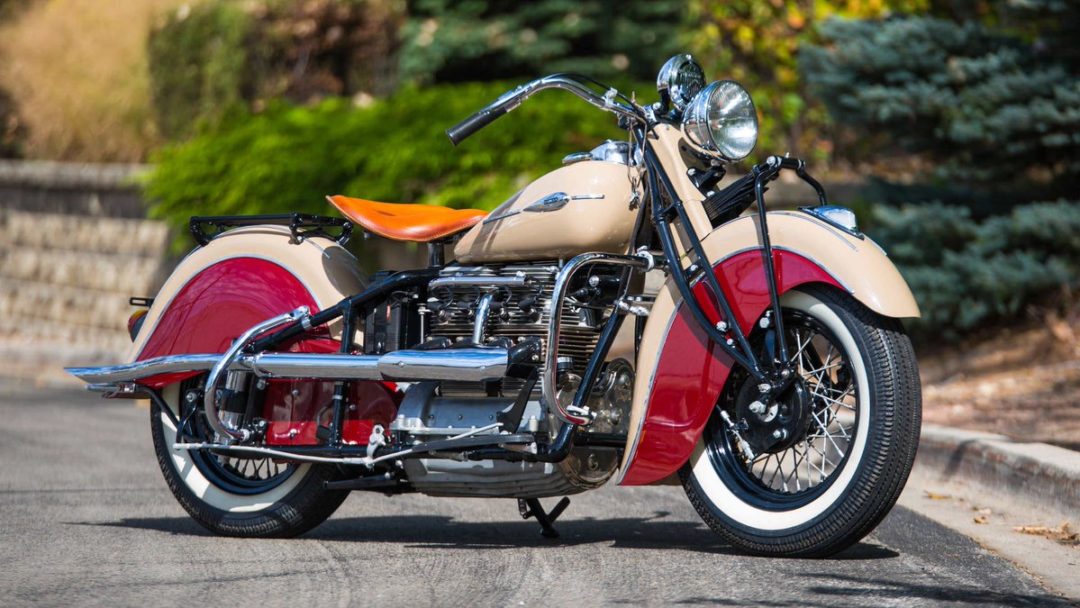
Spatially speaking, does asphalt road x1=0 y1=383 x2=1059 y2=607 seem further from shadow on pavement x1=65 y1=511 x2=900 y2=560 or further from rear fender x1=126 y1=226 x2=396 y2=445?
rear fender x1=126 y1=226 x2=396 y2=445

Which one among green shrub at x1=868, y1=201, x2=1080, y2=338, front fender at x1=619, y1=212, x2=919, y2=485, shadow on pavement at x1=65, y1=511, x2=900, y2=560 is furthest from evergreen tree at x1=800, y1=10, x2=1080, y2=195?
front fender at x1=619, y1=212, x2=919, y2=485

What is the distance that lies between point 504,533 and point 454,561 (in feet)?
2.42

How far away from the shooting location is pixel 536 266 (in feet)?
17.9

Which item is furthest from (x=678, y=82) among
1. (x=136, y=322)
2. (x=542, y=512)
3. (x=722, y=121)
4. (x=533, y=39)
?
(x=533, y=39)

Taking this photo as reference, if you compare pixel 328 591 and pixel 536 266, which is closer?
pixel 328 591

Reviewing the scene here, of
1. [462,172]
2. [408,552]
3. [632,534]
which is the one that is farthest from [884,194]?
[408,552]

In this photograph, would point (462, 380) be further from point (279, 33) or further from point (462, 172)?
point (279, 33)

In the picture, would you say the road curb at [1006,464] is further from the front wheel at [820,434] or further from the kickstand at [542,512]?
the kickstand at [542,512]

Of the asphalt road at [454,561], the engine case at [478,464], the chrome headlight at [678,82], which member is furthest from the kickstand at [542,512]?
the chrome headlight at [678,82]

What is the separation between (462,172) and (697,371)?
7.94m

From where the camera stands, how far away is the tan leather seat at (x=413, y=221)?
18.6ft

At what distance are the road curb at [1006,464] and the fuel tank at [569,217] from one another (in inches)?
86.5

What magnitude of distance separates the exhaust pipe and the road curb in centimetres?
252

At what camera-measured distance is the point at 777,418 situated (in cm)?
496
